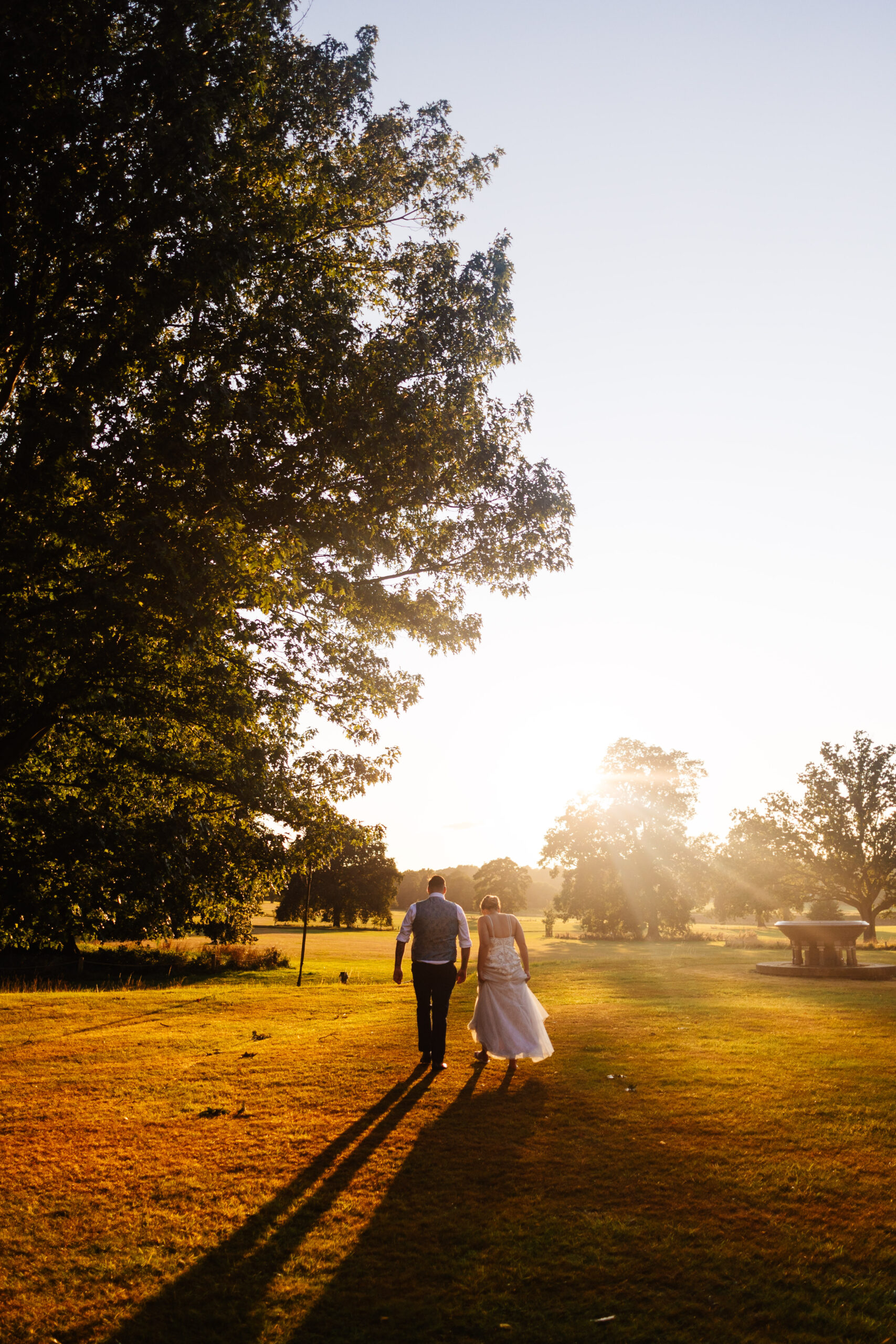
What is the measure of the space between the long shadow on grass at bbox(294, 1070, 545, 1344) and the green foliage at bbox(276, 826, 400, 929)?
52449mm

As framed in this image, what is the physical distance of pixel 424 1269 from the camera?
4.69 m

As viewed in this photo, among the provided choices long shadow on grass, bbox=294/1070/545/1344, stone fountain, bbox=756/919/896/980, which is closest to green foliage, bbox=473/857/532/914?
stone fountain, bbox=756/919/896/980

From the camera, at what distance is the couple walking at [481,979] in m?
9.71

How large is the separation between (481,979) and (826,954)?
1990cm

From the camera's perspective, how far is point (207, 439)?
9.22 metres

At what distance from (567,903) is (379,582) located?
51199mm

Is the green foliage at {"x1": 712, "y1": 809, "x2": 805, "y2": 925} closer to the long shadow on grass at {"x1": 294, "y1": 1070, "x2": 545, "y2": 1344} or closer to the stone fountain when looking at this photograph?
the stone fountain

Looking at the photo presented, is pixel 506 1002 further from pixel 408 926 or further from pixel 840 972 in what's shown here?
pixel 840 972

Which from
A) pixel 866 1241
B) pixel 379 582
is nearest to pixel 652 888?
pixel 379 582

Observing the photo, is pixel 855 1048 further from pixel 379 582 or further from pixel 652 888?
pixel 652 888

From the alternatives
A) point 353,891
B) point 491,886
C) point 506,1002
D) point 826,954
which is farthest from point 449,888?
point 506,1002

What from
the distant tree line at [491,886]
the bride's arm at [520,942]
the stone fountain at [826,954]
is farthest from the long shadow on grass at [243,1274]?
the distant tree line at [491,886]

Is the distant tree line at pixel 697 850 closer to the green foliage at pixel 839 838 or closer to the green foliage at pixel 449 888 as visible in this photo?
the green foliage at pixel 839 838

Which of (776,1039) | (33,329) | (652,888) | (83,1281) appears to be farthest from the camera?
(652,888)
